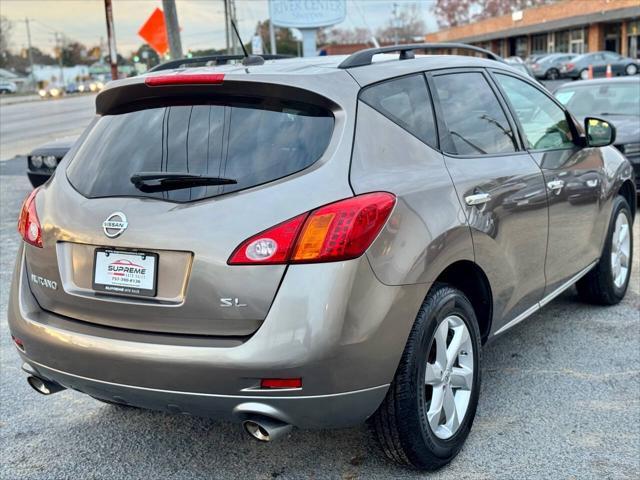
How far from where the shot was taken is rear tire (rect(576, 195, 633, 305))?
5.08 m

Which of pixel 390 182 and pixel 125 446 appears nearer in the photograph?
pixel 390 182

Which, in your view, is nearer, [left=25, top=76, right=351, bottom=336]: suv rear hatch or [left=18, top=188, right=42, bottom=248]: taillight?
[left=25, top=76, right=351, bottom=336]: suv rear hatch

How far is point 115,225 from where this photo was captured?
284 centimetres

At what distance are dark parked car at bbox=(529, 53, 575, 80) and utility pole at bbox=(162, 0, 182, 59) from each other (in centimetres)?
3563

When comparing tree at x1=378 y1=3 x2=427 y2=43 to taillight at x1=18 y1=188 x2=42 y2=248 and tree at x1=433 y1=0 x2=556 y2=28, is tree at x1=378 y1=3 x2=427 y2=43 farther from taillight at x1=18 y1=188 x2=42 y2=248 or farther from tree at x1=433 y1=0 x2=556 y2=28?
taillight at x1=18 y1=188 x2=42 y2=248

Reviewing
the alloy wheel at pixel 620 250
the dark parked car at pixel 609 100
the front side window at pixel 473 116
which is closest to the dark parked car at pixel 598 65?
the dark parked car at pixel 609 100

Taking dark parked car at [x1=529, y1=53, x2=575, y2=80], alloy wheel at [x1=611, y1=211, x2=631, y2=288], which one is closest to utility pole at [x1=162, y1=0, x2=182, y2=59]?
alloy wheel at [x1=611, y1=211, x2=631, y2=288]

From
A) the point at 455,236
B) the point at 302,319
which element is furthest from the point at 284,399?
the point at 455,236

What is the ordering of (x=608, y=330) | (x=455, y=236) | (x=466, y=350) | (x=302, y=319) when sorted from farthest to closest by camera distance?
(x=608, y=330) < (x=466, y=350) < (x=455, y=236) < (x=302, y=319)

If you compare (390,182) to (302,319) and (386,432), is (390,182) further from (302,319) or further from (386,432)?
(386,432)

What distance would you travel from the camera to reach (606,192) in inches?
192

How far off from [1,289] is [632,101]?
784 centimetres

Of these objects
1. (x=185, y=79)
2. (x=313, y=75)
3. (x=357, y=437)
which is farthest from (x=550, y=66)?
(x=185, y=79)

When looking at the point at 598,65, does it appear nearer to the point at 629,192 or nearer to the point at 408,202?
the point at 629,192
